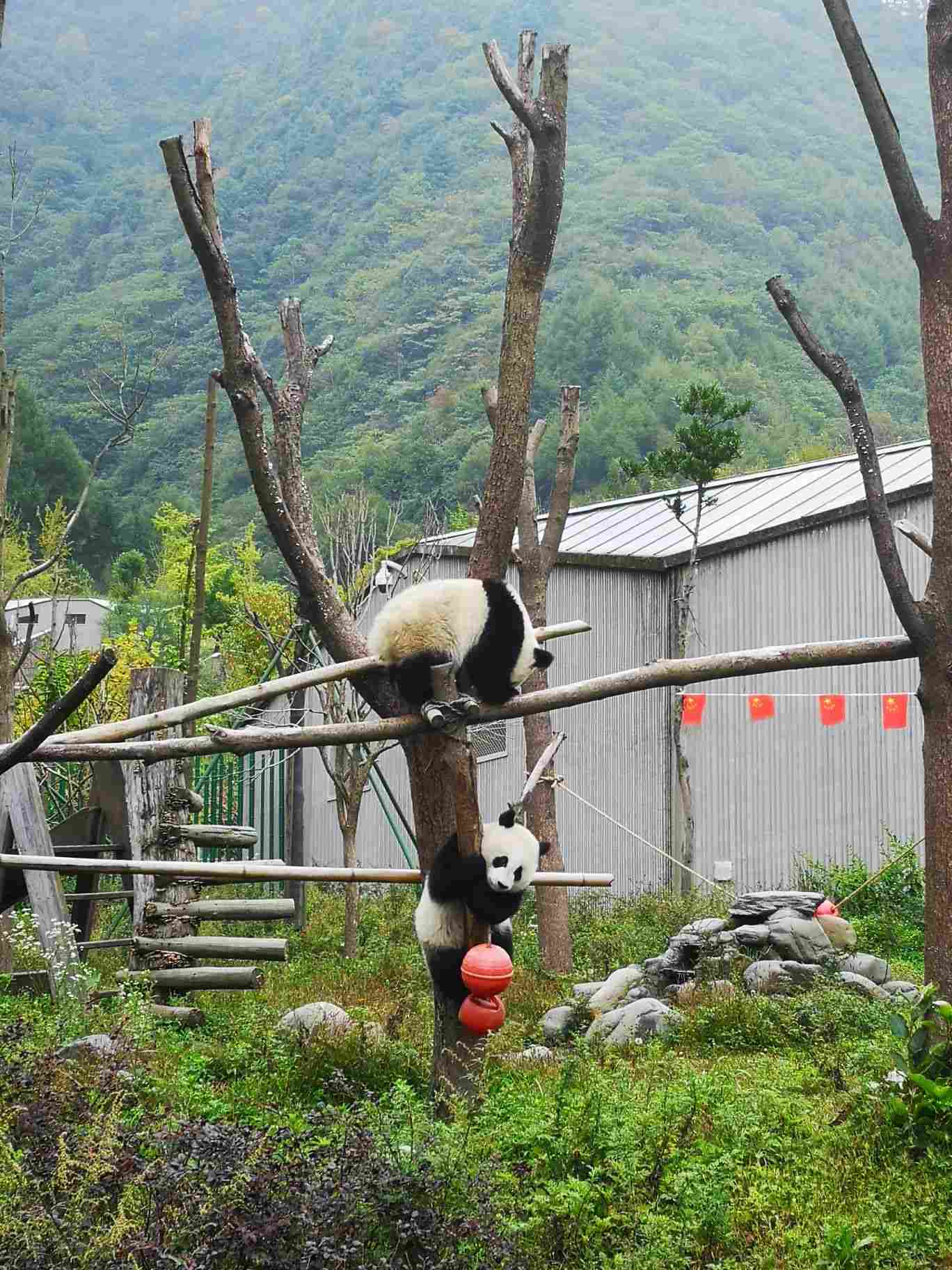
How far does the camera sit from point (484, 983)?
4.19 m

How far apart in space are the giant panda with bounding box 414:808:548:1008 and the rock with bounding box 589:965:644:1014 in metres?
3.40

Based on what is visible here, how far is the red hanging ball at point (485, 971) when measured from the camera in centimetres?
418

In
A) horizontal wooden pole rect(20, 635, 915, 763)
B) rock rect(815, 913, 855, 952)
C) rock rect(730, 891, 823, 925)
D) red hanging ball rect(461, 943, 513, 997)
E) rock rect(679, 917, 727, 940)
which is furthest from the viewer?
rock rect(730, 891, 823, 925)

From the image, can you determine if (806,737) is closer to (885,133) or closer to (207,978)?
(207,978)

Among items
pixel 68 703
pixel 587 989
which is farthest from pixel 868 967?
pixel 68 703

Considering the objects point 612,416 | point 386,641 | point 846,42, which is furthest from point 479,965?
point 612,416

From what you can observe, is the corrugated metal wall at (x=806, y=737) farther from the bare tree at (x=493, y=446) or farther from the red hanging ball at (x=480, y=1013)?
the red hanging ball at (x=480, y=1013)

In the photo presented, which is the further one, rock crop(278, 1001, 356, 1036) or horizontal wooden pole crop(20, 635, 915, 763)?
rock crop(278, 1001, 356, 1036)

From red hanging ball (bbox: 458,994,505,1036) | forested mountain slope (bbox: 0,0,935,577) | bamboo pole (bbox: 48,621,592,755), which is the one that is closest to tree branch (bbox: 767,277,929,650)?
bamboo pole (bbox: 48,621,592,755)

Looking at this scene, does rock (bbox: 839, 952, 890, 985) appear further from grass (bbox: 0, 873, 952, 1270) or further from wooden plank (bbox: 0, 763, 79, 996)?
wooden plank (bbox: 0, 763, 79, 996)

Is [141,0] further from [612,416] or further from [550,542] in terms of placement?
[550,542]

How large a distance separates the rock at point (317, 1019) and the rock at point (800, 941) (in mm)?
2964

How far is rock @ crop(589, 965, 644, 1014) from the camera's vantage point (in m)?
7.70

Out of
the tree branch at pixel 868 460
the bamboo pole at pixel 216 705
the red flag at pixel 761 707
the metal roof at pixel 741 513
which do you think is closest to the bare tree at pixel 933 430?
the tree branch at pixel 868 460
